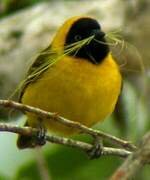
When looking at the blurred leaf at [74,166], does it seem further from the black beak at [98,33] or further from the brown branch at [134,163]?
the brown branch at [134,163]

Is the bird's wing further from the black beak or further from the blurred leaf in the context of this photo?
the blurred leaf

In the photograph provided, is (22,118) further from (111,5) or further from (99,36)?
(111,5)

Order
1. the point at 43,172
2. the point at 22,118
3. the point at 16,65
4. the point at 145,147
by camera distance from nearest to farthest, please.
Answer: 1. the point at 145,147
2. the point at 43,172
3. the point at 22,118
4. the point at 16,65

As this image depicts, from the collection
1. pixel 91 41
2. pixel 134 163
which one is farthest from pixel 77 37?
pixel 134 163

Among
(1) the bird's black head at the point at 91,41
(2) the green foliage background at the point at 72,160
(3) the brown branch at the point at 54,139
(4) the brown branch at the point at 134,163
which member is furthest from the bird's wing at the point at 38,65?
(4) the brown branch at the point at 134,163

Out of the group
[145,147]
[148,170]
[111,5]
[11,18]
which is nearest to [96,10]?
[111,5]

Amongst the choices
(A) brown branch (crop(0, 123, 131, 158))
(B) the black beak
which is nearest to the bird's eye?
(B) the black beak
